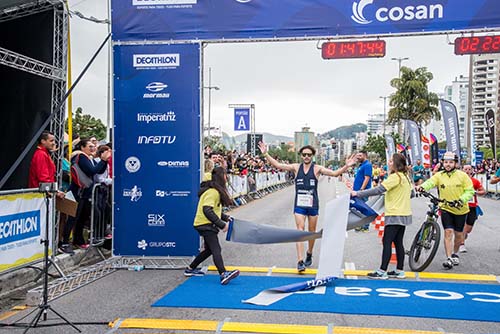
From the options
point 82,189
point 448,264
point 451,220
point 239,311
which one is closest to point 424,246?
point 448,264

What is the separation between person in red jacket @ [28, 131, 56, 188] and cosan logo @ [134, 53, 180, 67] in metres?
2.01

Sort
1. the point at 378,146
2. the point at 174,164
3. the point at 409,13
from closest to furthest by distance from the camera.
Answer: the point at 409,13 < the point at 174,164 < the point at 378,146

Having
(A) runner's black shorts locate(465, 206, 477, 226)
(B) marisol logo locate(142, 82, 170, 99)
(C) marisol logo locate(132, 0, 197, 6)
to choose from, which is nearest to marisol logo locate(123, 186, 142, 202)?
(B) marisol logo locate(142, 82, 170, 99)

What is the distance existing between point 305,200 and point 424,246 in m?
2.11

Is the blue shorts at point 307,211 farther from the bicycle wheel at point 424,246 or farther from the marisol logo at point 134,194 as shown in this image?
the marisol logo at point 134,194

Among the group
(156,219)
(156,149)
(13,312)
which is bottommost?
(13,312)

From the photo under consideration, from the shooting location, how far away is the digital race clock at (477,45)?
9094 millimetres

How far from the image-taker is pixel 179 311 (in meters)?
6.68

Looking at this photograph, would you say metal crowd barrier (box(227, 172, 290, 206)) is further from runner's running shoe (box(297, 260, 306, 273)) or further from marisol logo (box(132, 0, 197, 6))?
runner's running shoe (box(297, 260, 306, 273))

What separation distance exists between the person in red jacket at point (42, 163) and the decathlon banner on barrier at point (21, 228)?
0.86 m

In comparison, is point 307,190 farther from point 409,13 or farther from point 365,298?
point 409,13

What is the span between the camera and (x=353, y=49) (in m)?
9.38

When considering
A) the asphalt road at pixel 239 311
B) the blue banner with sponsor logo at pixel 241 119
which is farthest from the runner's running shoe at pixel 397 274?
the blue banner with sponsor logo at pixel 241 119

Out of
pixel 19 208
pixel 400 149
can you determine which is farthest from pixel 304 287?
pixel 400 149
